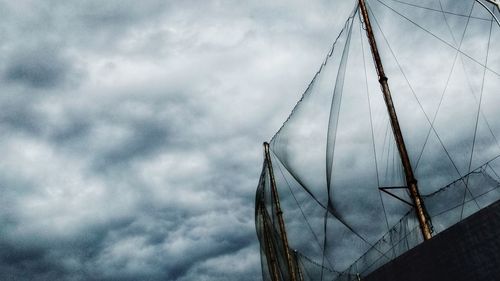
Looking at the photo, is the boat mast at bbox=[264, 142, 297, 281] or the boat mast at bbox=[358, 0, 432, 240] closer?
the boat mast at bbox=[358, 0, 432, 240]

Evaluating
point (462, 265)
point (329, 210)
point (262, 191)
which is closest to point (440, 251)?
point (462, 265)

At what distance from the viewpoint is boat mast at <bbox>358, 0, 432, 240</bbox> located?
36.8 feet

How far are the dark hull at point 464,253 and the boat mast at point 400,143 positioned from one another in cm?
387

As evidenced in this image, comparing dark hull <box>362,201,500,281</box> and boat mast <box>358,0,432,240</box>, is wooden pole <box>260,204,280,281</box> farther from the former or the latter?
dark hull <box>362,201,500,281</box>

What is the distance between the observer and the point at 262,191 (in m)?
26.0

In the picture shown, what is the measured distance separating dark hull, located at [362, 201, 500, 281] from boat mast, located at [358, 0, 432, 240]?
A: 3.87m

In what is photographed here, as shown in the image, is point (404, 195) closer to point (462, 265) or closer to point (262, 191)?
point (462, 265)

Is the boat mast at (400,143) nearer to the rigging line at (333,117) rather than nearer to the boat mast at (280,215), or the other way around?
the rigging line at (333,117)

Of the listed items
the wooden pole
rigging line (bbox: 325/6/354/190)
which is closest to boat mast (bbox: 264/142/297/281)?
the wooden pole

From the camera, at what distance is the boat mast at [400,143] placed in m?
11.2

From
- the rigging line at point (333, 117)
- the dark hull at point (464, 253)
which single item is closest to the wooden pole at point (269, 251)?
the rigging line at point (333, 117)

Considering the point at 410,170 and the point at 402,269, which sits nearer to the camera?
the point at 402,269

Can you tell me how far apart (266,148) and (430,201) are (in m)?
14.1

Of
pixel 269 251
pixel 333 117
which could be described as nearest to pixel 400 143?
pixel 333 117
